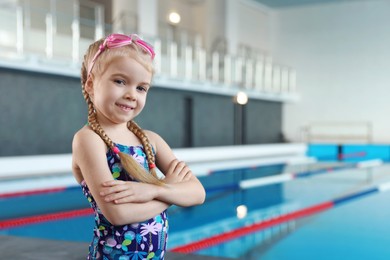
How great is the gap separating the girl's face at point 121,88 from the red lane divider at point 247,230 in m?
2.39

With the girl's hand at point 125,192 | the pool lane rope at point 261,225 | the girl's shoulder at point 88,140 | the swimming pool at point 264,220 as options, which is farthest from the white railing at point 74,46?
the girl's hand at point 125,192

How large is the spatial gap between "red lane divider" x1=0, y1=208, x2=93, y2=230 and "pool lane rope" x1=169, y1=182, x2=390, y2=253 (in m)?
1.73

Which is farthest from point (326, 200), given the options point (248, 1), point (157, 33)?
point (248, 1)

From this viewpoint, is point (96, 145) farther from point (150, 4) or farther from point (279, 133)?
point (279, 133)

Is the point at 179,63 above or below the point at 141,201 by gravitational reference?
above

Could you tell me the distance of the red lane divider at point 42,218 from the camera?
188 inches

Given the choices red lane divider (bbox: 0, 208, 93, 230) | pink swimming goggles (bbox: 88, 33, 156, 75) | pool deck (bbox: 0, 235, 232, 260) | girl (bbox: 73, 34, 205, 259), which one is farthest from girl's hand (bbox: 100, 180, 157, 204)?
red lane divider (bbox: 0, 208, 93, 230)

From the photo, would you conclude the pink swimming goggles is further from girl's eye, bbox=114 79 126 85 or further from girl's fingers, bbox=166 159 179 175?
girl's fingers, bbox=166 159 179 175

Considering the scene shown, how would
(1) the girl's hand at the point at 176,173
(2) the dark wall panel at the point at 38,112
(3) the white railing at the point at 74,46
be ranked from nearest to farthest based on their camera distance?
(1) the girl's hand at the point at 176,173
(3) the white railing at the point at 74,46
(2) the dark wall panel at the point at 38,112

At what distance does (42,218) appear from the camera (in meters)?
5.09

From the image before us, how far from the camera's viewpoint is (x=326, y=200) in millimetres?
6590

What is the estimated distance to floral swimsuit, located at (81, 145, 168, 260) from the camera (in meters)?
1.49

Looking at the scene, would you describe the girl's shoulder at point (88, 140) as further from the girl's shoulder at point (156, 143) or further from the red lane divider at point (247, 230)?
the red lane divider at point (247, 230)

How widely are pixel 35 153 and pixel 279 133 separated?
516 inches
